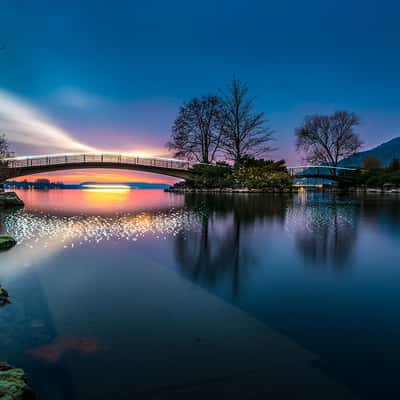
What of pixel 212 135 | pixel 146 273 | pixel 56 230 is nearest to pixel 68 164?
pixel 212 135

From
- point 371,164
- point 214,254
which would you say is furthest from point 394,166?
point 214,254

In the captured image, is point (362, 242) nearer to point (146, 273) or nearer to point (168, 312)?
point (146, 273)

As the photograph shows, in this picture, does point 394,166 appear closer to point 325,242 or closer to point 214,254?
point 325,242

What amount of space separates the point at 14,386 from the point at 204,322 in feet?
5.63

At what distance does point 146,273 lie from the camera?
491cm

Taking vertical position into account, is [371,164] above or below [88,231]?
above

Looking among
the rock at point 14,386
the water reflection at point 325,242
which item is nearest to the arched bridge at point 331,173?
the water reflection at point 325,242

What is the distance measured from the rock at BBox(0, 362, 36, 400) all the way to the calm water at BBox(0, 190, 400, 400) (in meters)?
0.14

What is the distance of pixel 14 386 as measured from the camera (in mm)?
1863

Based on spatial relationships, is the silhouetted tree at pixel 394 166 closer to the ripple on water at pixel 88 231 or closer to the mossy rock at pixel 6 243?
the ripple on water at pixel 88 231

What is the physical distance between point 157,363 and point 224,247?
15.3 feet

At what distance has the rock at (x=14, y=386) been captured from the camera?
181cm

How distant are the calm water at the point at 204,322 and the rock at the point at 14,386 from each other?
144 mm

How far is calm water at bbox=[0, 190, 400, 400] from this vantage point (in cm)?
210
